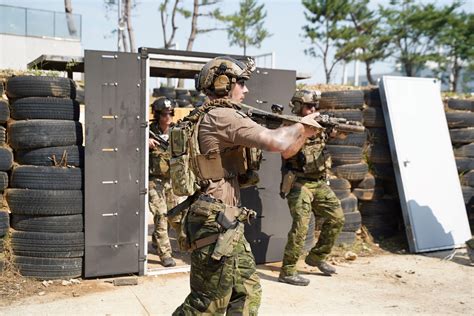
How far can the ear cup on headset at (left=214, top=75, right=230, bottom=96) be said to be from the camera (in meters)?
3.47

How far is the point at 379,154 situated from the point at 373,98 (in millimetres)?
804

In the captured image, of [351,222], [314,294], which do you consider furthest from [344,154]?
[314,294]

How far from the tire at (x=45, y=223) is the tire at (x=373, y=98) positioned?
14.3 ft

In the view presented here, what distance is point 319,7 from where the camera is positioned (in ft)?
75.8

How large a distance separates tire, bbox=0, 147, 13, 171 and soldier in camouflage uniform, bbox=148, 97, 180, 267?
1.62m

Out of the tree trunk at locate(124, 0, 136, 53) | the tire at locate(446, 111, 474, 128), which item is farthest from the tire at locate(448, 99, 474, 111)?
the tree trunk at locate(124, 0, 136, 53)

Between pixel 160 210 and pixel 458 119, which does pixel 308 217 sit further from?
pixel 458 119

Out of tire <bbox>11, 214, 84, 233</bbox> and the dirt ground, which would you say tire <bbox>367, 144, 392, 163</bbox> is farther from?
tire <bbox>11, 214, 84, 233</bbox>

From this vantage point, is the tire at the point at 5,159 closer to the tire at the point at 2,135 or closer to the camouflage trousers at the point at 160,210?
the tire at the point at 2,135

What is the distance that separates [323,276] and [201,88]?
11.0ft

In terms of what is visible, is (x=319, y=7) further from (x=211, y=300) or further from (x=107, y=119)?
(x=211, y=300)

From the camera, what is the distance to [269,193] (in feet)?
21.0

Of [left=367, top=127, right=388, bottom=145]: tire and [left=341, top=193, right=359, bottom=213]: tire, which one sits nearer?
[left=341, top=193, right=359, bottom=213]: tire

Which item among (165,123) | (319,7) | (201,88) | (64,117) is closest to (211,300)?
(201,88)
